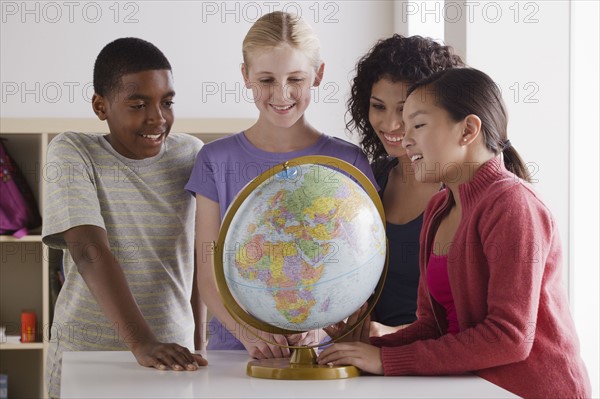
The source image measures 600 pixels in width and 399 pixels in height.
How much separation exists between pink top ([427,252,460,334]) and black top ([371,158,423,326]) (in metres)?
0.36

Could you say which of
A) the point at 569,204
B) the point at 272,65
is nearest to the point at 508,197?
the point at 272,65

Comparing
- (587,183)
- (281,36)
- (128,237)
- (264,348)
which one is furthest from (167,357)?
(587,183)

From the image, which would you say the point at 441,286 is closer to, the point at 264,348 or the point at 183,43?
the point at 264,348

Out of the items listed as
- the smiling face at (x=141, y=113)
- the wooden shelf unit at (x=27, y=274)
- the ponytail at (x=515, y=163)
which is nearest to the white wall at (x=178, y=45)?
the wooden shelf unit at (x=27, y=274)

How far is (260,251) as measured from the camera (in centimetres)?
159

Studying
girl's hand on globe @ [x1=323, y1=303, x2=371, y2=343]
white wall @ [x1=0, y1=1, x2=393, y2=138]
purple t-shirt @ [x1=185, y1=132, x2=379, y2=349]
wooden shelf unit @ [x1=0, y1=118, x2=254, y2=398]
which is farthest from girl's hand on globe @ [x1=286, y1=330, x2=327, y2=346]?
white wall @ [x1=0, y1=1, x2=393, y2=138]

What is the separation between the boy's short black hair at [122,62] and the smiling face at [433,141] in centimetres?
74

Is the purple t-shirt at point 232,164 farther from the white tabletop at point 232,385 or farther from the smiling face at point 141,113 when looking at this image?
the white tabletop at point 232,385

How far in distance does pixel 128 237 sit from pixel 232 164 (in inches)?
12.9

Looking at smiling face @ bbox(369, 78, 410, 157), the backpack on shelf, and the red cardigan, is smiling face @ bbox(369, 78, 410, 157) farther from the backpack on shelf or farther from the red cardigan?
the backpack on shelf

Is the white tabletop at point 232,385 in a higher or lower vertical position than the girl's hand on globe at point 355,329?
lower

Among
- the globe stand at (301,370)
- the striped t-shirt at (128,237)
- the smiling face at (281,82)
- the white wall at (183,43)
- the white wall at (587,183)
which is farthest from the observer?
the white wall at (183,43)

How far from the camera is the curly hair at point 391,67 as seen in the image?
7.51ft

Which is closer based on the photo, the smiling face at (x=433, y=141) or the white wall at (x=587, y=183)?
the smiling face at (x=433, y=141)
